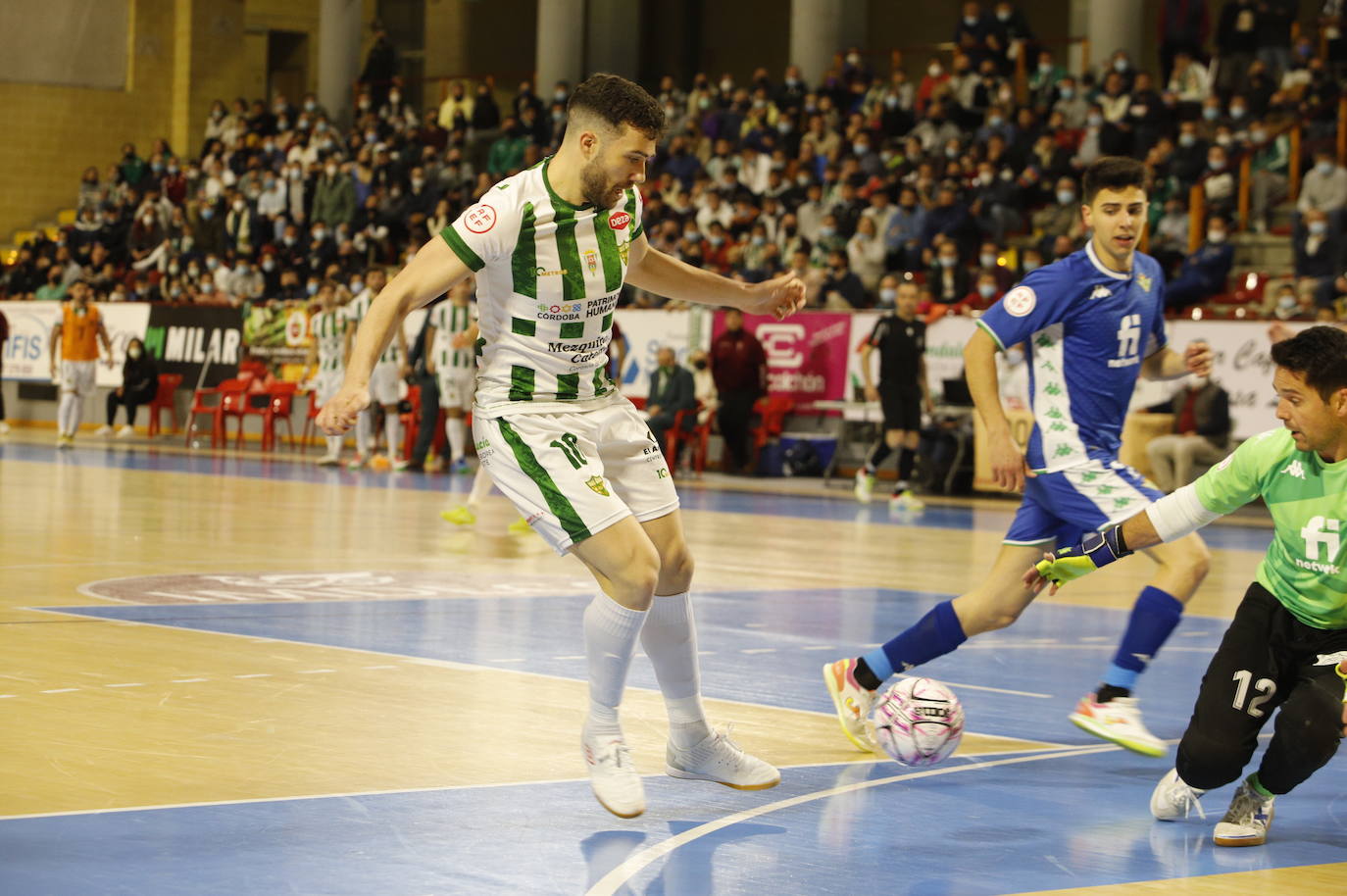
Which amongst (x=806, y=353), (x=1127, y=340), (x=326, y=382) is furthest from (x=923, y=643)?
(x=326, y=382)

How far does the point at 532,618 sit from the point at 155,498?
305 inches

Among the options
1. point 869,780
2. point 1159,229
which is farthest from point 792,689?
point 1159,229

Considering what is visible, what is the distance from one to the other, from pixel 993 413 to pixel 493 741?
2120 millimetres

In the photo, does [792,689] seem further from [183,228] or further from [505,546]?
[183,228]

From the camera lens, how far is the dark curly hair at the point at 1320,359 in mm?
4977

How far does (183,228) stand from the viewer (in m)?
33.4

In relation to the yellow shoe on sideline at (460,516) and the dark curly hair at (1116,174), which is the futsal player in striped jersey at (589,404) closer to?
the dark curly hair at (1116,174)

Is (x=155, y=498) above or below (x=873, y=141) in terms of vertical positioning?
below

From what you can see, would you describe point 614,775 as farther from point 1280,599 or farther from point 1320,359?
point 1320,359

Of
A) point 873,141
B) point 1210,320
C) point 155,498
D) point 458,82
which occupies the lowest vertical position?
point 155,498

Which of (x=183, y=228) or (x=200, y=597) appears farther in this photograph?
(x=183, y=228)

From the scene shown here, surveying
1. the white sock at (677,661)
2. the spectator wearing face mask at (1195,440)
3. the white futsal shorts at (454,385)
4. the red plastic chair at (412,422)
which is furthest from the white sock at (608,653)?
the red plastic chair at (412,422)

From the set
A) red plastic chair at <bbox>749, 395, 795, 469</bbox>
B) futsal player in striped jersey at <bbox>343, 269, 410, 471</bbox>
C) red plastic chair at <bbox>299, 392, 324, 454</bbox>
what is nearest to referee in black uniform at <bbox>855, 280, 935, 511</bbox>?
red plastic chair at <bbox>749, 395, 795, 469</bbox>

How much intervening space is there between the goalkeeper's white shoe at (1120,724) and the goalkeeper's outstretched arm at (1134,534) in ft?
3.31
